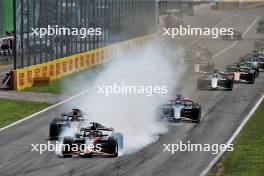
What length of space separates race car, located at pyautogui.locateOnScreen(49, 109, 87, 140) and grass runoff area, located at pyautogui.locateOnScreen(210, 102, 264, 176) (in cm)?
561

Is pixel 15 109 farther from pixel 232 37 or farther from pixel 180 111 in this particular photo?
pixel 232 37

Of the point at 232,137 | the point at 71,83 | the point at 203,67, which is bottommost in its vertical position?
the point at 232,137

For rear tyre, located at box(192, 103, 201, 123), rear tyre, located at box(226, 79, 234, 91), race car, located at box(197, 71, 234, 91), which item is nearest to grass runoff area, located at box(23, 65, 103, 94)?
race car, located at box(197, 71, 234, 91)

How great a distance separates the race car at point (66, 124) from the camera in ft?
99.2

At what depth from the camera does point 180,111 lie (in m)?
34.3

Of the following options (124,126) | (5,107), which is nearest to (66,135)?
(124,126)

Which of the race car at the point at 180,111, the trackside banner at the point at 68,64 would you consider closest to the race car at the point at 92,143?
the race car at the point at 180,111

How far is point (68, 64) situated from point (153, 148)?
26.7m

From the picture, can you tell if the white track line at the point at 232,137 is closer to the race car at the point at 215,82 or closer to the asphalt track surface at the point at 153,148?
the asphalt track surface at the point at 153,148

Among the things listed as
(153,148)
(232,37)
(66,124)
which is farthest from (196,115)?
(232,37)

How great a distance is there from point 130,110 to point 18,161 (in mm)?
10188

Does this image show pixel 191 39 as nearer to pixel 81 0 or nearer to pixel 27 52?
pixel 81 0

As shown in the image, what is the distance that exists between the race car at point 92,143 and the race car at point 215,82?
19012mm

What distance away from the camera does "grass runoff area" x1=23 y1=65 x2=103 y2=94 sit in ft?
157
